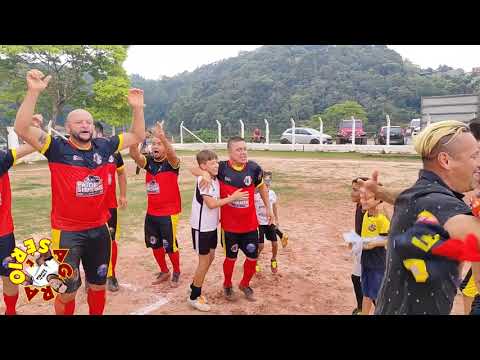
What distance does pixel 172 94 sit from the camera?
91.1 metres

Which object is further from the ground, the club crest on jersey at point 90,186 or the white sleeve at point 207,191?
the club crest on jersey at point 90,186

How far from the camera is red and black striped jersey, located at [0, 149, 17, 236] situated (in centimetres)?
412

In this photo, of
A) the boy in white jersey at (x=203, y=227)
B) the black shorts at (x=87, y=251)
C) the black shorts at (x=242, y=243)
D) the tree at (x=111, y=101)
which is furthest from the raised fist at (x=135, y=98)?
the tree at (x=111, y=101)

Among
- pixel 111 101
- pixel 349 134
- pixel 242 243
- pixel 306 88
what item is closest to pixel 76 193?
pixel 242 243

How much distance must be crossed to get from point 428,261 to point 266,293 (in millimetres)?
3692

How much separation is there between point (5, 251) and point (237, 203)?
2.62 meters

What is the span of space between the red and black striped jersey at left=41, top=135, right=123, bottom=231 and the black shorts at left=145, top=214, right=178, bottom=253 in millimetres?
1689

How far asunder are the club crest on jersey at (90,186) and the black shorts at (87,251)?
368 mm

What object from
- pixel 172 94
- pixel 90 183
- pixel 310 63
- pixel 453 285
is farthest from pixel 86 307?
pixel 172 94

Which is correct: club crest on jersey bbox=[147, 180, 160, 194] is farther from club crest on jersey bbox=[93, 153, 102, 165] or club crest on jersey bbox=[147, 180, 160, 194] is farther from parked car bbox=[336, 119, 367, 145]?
parked car bbox=[336, 119, 367, 145]

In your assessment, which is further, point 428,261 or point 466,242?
point 428,261

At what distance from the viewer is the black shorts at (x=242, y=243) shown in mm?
4938

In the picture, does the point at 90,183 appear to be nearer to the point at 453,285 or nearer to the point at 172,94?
the point at 453,285

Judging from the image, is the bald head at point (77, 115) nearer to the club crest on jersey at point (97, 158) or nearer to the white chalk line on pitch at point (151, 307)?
the club crest on jersey at point (97, 158)
